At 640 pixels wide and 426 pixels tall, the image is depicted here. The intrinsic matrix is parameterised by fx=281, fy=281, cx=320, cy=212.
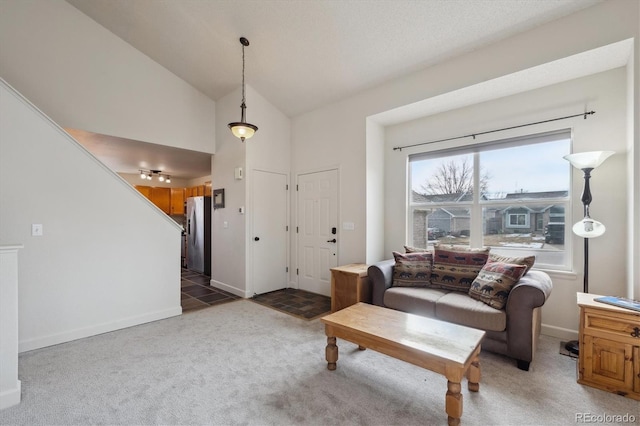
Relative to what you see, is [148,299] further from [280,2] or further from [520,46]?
[520,46]

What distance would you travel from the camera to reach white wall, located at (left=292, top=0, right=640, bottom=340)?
2.38 m

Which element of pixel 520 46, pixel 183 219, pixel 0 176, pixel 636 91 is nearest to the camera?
pixel 636 91

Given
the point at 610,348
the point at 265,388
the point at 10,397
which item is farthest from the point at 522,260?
the point at 10,397

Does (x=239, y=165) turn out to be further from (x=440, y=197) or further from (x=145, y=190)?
(x=145, y=190)

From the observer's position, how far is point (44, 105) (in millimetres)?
3533

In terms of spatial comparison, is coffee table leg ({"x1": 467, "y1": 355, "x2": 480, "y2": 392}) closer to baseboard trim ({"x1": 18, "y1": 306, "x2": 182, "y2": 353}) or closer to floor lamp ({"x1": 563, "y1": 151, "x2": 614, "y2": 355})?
floor lamp ({"x1": 563, "y1": 151, "x2": 614, "y2": 355})

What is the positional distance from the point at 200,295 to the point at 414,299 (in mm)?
3354

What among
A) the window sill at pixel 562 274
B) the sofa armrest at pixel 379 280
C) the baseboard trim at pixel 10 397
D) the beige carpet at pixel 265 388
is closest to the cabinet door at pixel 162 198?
the beige carpet at pixel 265 388

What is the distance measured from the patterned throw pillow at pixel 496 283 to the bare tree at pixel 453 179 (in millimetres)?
1224

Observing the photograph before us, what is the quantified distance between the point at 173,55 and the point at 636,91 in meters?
5.28

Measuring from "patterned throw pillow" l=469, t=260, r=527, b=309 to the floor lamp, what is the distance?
0.63 metres

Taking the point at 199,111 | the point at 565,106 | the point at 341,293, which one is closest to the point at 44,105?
the point at 199,111

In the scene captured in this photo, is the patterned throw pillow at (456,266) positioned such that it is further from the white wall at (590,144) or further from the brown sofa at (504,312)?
the white wall at (590,144)

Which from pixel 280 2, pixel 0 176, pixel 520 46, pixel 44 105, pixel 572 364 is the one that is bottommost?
pixel 572 364
